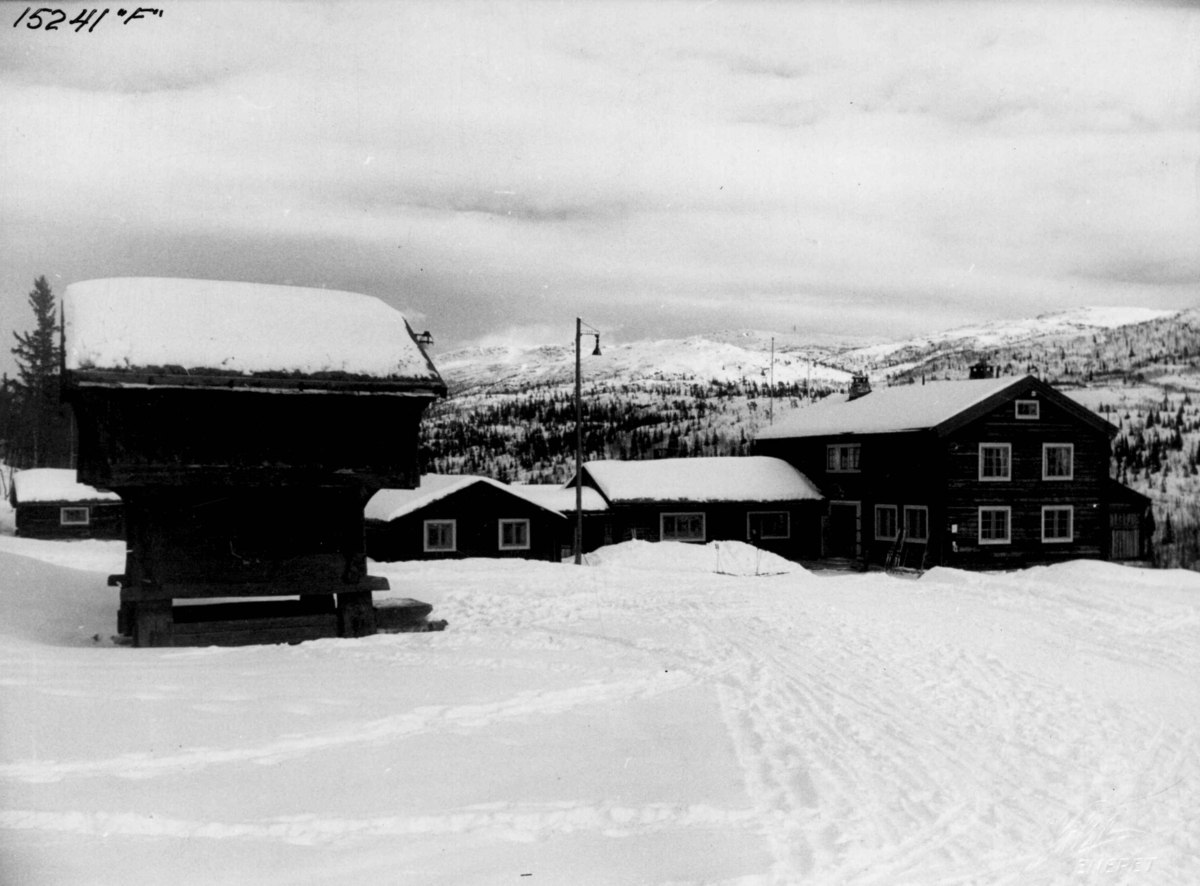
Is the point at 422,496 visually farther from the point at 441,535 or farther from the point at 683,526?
the point at 683,526

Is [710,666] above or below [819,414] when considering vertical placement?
below

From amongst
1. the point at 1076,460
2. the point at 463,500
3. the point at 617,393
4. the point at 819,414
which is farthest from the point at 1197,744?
the point at 617,393

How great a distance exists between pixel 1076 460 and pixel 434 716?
36459mm

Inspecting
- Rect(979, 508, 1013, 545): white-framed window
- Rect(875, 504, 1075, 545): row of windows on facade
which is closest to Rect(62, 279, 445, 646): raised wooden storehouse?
Rect(875, 504, 1075, 545): row of windows on facade

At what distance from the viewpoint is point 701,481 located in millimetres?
42438

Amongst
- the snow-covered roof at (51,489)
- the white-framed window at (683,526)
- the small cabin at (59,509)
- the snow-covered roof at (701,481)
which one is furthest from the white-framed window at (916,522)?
the snow-covered roof at (51,489)

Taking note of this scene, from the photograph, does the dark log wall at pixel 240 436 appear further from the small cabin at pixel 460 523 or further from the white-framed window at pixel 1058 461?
the white-framed window at pixel 1058 461

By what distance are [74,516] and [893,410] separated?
38.8m

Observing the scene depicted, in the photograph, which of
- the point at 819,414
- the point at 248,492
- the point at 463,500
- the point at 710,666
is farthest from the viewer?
the point at 819,414

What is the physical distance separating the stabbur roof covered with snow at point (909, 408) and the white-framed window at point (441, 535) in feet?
54.8

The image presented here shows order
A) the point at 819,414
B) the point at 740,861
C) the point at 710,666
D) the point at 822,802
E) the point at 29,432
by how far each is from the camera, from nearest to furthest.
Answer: the point at 740,861, the point at 822,802, the point at 710,666, the point at 819,414, the point at 29,432

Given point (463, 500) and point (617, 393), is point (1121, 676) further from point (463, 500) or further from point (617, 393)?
point (617, 393)

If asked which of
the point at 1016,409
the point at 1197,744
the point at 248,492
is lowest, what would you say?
the point at 1197,744

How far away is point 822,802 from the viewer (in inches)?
295
